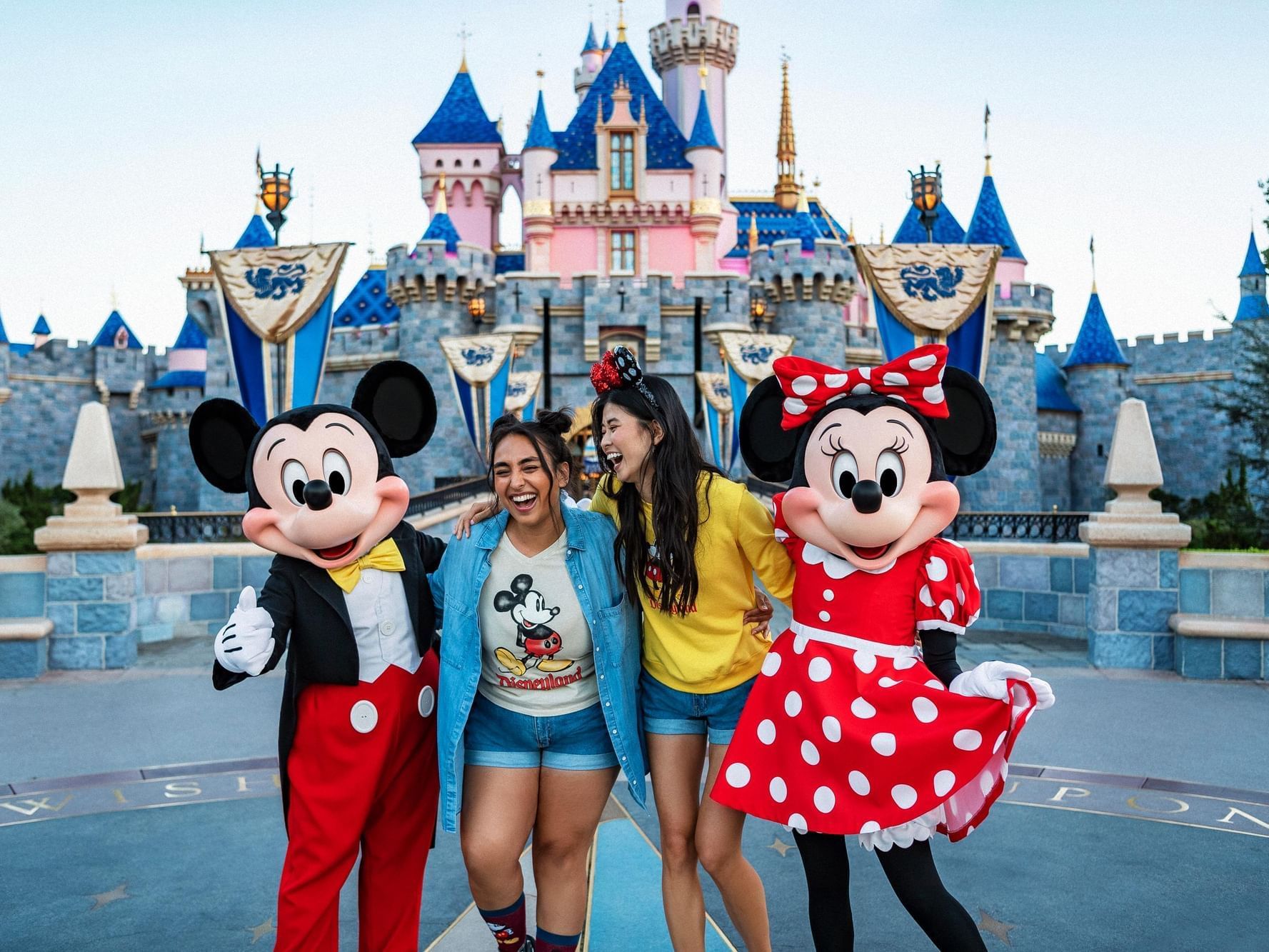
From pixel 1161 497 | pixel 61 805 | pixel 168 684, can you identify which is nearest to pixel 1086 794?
pixel 61 805

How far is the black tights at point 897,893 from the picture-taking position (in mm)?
1983

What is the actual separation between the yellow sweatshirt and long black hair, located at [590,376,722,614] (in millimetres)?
25

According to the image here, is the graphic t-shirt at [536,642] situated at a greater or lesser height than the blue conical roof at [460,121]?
lesser

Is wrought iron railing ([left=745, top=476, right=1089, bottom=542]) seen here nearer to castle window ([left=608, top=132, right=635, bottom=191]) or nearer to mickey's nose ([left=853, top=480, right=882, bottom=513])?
mickey's nose ([left=853, top=480, right=882, bottom=513])

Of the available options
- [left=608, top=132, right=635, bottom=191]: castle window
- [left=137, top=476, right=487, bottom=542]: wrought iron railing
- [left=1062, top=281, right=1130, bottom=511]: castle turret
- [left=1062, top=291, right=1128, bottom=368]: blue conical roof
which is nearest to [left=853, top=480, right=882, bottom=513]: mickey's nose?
[left=137, top=476, right=487, bottom=542]: wrought iron railing

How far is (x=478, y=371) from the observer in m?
14.3

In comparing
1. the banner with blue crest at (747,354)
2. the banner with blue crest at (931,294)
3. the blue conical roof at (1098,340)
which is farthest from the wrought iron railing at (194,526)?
the blue conical roof at (1098,340)

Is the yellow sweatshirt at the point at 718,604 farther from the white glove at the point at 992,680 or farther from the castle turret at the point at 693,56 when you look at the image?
the castle turret at the point at 693,56

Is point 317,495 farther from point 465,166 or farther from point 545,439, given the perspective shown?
point 465,166

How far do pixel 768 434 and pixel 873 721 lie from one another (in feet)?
2.46

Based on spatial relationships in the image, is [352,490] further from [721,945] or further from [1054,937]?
[1054,937]

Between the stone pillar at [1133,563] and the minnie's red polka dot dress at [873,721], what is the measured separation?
413cm

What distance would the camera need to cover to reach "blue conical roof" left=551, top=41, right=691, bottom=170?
2445 cm

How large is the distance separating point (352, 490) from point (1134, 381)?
25458 millimetres
